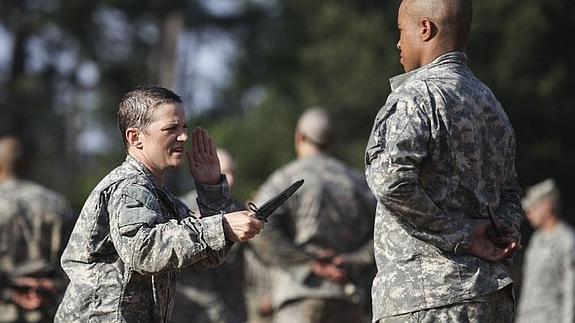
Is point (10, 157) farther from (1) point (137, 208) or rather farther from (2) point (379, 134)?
(2) point (379, 134)

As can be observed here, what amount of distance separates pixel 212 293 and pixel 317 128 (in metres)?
1.70

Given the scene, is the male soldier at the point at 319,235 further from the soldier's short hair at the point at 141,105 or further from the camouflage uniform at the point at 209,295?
the soldier's short hair at the point at 141,105

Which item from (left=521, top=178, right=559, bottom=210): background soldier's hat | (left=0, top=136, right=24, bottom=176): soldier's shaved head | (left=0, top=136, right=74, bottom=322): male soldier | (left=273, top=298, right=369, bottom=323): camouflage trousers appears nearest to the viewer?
(left=273, top=298, right=369, bottom=323): camouflage trousers

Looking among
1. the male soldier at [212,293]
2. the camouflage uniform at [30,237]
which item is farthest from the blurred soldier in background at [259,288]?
the male soldier at [212,293]

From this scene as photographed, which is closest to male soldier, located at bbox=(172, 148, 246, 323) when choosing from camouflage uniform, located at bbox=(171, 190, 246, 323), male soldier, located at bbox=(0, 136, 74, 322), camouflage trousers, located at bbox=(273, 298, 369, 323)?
camouflage uniform, located at bbox=(171, 190, 246, 323)

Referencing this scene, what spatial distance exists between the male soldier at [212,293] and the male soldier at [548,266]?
4.78m

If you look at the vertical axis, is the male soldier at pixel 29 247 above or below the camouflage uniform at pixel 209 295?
A: above

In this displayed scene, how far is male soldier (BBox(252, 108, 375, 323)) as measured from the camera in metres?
10.3

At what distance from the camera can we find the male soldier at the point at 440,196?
222 inches

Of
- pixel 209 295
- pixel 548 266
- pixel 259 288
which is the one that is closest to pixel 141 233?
pixel 209 295

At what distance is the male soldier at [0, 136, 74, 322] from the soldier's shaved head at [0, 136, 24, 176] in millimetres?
240

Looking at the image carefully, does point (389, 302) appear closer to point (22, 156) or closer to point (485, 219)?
point (485, 219)

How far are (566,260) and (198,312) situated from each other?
5334 mm

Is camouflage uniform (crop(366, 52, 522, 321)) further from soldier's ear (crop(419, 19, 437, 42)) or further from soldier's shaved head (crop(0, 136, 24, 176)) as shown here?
soldier's shaved head (crop(0, 136, 24, 176))
